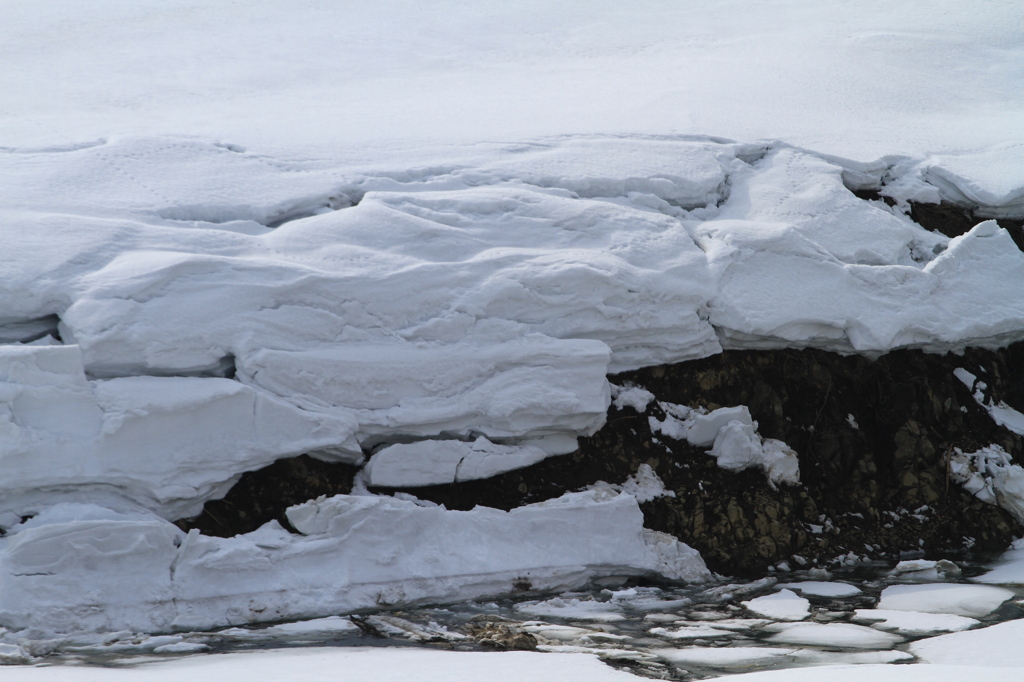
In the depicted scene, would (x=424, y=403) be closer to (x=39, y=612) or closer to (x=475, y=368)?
(x=475, y=368)

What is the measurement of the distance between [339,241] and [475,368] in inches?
29.3

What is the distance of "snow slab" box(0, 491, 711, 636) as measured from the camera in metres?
2.63

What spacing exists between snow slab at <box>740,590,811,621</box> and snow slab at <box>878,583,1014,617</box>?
288mm

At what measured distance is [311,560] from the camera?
2.89 metres

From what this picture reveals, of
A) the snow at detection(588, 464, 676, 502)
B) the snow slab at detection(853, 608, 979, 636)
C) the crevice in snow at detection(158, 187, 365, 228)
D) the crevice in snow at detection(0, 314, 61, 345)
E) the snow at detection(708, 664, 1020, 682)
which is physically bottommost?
the snow slab at detection(853, 608, 979, 636)

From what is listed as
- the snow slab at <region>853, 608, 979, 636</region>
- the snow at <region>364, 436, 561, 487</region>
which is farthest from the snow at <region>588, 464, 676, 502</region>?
the snow slab at <region>853, 608, 979, 636</region>

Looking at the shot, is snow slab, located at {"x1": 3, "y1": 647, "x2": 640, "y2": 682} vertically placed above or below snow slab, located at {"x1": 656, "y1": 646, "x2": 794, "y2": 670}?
above

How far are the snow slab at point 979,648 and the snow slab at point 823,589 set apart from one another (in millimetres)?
446

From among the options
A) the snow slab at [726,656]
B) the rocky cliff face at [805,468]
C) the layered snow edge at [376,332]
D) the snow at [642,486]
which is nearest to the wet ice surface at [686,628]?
the snow slab at [726,656]

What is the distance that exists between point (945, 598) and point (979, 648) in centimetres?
51

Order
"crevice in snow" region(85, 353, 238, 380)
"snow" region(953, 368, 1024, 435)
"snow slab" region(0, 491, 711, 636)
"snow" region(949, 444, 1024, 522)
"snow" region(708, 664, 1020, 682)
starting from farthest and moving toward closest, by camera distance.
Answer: "snow" region(953, 368, 1024, 435) → "snow" region(949, 444, 1024, 522) → "crevice in snow" region(85, 353, 238, 380) → "snow slab" region(0, 491, 711, 636) → "snow" region(708, 664, 1020, 682)

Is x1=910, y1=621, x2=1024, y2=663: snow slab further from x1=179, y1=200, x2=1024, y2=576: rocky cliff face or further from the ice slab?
the ice slab

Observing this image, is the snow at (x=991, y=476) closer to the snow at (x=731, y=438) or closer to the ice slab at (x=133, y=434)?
the snow at (x=731, y=438)

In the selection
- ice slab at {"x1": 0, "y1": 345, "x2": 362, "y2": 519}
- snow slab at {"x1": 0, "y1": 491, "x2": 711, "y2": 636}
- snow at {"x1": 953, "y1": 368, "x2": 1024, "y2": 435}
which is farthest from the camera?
snow at {"x1": 953, "y1": 368, "x2": 1024, "y2": 435}
